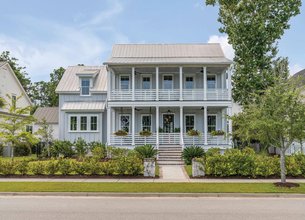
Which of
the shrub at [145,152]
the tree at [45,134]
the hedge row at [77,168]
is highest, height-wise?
the tree at [45,134]

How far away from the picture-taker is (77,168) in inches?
587

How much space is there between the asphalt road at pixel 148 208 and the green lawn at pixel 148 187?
2.73 ft

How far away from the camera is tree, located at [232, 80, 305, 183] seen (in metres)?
12.2

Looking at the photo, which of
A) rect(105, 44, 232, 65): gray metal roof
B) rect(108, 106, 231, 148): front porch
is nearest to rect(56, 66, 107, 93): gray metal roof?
rect(105, 44, 232, 65): gray metal roof

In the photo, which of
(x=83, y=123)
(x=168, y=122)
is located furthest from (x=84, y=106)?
(x=168, y=122)

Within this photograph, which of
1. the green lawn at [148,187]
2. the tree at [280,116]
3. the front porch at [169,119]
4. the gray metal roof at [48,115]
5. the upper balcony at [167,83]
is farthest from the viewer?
the gray metal roof at [48,115]

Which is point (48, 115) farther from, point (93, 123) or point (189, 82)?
point (189, 82)

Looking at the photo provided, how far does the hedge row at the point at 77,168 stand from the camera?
1473 cm

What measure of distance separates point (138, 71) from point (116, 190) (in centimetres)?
1610

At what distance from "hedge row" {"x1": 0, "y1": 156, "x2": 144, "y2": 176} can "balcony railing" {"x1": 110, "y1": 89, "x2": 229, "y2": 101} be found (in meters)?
9.62

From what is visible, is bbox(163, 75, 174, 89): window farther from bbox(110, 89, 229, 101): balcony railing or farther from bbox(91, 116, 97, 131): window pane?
bbox(91, 116, 97, 131): window pane

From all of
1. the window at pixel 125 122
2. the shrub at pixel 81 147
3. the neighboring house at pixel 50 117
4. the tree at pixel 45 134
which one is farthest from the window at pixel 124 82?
the neighboring house at pixel 50 117

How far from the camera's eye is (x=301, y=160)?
1488cm

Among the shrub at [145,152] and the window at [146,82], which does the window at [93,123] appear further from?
the shrub at [145,152]
